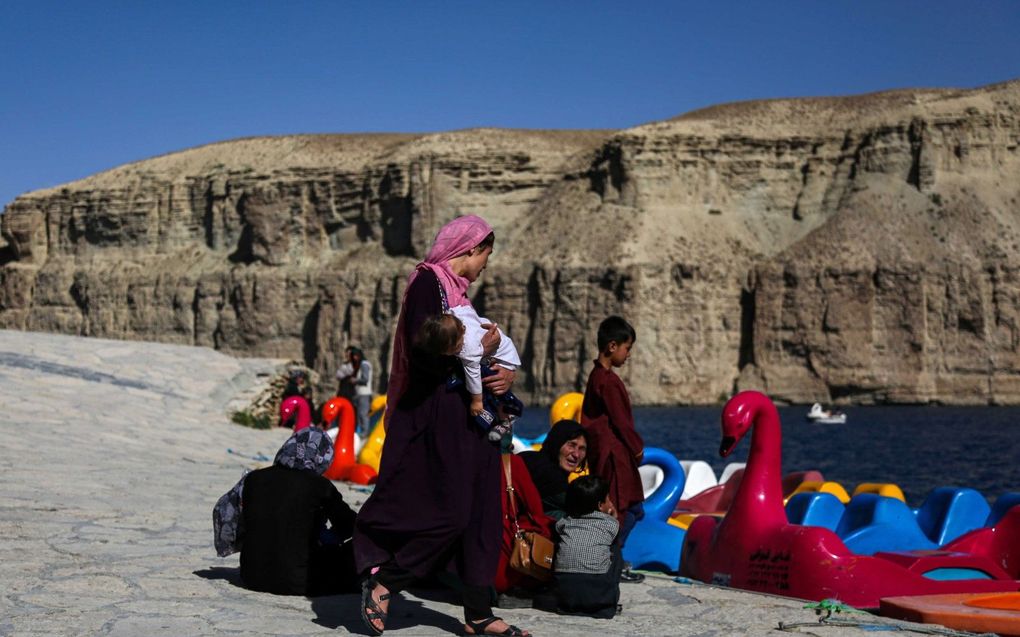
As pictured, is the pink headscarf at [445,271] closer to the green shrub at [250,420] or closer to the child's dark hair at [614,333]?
the child's dark hair at [614,333]

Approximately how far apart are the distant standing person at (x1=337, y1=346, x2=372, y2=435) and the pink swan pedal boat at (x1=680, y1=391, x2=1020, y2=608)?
32.2 ft

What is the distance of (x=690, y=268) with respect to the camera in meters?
71.4

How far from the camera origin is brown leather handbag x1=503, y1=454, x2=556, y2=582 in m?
6.36

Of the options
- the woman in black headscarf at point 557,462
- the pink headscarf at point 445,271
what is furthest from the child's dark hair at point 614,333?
the pink headscarf at point 445,271

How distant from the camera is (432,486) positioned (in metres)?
5.41

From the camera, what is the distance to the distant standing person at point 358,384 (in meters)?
17.4

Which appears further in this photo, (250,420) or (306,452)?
(250,420)

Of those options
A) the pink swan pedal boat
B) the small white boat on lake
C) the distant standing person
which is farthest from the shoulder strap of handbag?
the small white boat on lake

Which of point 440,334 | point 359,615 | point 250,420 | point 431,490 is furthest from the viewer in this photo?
point 250,420

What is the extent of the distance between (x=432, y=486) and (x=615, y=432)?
7.12ft

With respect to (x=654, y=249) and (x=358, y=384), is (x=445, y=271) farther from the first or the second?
(x=654, y=249)

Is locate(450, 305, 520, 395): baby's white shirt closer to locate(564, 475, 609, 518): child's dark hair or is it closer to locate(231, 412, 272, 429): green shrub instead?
locate(564, 475, 609, 518): child's dark hair

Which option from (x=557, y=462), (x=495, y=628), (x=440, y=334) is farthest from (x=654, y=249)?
(x=440, y=334)

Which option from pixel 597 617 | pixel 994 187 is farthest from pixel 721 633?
pixel 994 187
